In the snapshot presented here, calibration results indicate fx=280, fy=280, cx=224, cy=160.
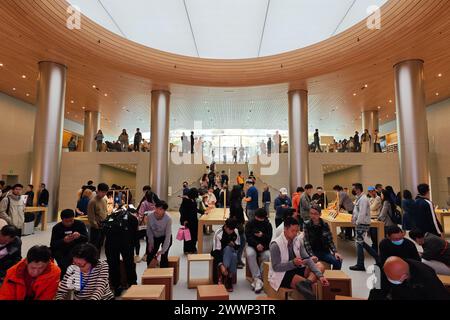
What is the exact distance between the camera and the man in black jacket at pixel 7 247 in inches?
131

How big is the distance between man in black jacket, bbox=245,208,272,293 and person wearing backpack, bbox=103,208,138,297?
1.82m

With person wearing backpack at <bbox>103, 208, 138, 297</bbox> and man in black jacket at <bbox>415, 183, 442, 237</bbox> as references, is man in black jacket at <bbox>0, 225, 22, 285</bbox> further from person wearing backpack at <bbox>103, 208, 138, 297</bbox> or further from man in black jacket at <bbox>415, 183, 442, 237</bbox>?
man in black jacket at <bbox>415, 183, 442, 237</bbox>

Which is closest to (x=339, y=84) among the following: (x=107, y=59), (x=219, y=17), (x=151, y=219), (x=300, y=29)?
(x=300, y=29)

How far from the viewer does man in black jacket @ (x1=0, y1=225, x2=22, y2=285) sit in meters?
3.33

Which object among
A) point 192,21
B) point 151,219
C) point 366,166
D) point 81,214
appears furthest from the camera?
point 366,166

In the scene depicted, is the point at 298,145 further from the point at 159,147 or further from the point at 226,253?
the point at 226,253

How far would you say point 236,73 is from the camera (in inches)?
514

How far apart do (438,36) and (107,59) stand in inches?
468

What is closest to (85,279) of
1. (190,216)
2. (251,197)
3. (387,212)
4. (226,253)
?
(226,253)

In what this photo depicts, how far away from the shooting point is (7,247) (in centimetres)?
339

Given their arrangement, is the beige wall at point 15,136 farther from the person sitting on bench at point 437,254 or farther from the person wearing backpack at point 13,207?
the person sitting on bench at point 437,254

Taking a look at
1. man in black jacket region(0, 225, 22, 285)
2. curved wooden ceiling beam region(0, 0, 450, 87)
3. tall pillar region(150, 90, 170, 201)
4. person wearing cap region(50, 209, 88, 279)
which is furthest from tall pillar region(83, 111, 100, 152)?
man in black jacket region(0, 225, 22, 285)

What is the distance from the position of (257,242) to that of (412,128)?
909cm
